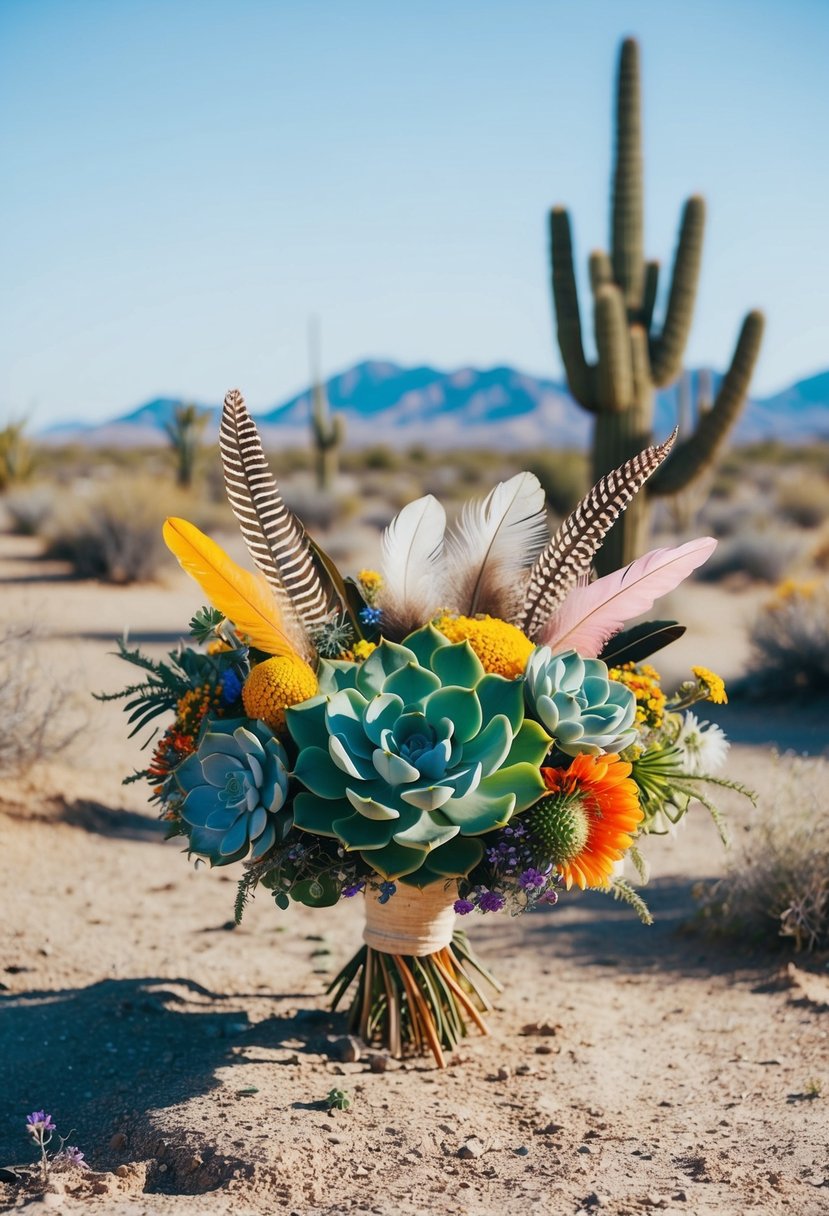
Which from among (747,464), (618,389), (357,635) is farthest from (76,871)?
(747,464)

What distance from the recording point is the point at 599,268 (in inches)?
430

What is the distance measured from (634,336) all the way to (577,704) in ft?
27.2

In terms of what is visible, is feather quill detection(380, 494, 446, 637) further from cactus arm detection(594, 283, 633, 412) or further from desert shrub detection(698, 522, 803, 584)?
desert shrub detection(698, 522, 803, 584)

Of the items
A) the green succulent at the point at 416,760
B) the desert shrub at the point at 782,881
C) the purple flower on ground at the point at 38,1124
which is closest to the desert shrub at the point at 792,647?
the desert shrub at the point at 782,881

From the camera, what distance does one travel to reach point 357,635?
330 centimetres

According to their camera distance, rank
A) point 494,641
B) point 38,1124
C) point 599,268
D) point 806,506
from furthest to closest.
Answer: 1. point 806,506
2. point 599,268
3. point 494,641
4. point 38,1124

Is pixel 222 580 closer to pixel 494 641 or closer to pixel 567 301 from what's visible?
pixel 494 641

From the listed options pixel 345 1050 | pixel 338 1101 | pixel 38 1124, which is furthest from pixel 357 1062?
pixel 38 1124

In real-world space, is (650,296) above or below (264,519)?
above

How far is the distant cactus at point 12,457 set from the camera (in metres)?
23.8

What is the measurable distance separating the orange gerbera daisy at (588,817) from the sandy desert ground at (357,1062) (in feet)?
2.34

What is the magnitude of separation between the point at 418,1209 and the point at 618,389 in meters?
8.46

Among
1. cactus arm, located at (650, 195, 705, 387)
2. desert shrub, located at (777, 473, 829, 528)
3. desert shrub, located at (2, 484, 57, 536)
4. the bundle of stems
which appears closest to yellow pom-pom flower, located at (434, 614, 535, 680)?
the bundle of stems

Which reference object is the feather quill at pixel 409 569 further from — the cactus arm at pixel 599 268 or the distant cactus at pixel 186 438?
the distant cactus at pixel 186 438
